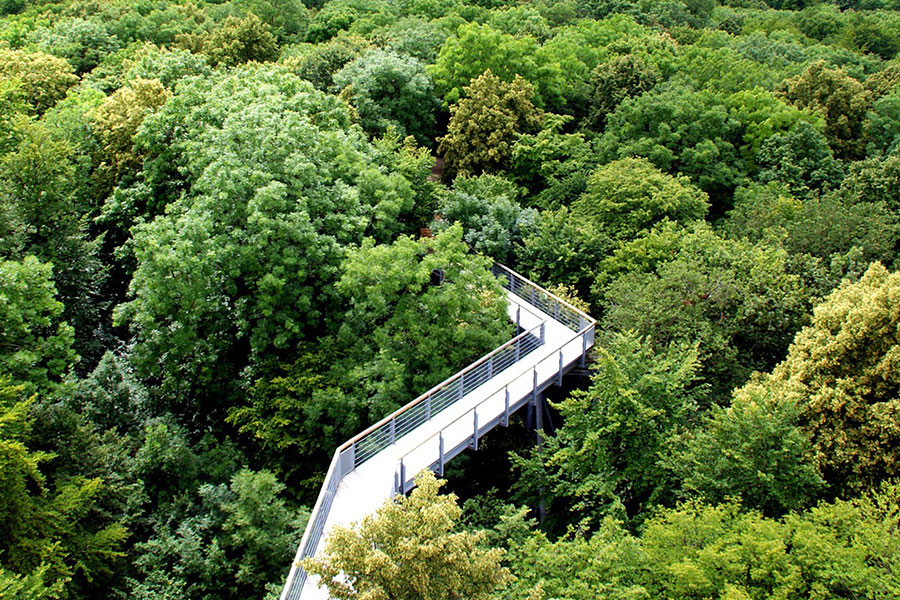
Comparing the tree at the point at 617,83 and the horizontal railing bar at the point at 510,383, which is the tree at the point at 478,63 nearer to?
the tree at the point at 617,83

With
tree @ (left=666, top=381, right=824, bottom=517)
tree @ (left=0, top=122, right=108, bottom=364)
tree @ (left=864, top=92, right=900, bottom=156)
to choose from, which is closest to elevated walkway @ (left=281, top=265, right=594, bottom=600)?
tree @ (left=666, top=381, right=824, bottom=517)

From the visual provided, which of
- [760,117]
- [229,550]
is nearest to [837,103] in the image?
[760,117]

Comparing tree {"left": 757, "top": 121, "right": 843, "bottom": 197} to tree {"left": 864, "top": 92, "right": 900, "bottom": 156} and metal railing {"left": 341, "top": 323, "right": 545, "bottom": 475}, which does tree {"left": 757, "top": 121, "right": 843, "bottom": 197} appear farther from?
metal railing {"left": 341, "top": 323, "right": 545, "bottom": 475}

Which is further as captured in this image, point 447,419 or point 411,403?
point 447,419

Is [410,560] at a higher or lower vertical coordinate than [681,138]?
higher

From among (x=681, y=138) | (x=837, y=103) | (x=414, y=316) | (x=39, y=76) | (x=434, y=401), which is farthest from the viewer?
(x=837, y=103)

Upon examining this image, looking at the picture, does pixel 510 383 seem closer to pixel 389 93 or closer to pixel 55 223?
pixel 55 223
